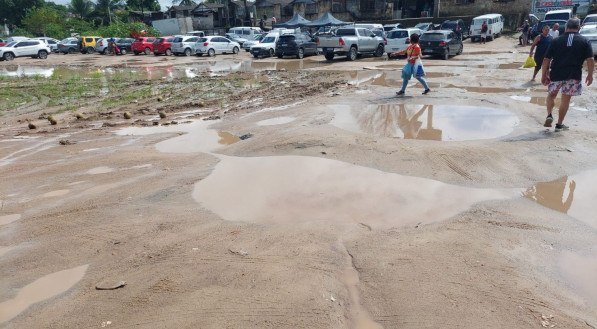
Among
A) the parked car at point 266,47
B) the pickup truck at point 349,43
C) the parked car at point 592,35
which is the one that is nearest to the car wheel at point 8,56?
the parked car at point 266,47

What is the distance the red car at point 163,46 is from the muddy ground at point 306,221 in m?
25.6

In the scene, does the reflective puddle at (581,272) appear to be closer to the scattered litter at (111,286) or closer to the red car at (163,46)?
the scattered litter at (111,286)

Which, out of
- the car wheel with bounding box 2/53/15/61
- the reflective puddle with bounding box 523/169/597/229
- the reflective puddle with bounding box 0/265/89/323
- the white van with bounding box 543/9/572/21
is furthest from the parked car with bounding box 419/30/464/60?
the car wheel with bounding box 2/53/15/61

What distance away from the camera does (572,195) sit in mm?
4910

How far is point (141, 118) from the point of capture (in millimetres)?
9977

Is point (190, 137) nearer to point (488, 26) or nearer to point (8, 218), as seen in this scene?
point (8, 218)

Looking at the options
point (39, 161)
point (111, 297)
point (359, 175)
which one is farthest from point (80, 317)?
point (39, 161)

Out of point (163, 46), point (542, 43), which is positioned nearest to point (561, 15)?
point (542, 43)

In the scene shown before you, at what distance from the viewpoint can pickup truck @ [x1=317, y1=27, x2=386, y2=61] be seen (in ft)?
73.3

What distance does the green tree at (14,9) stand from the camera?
64.1 meters

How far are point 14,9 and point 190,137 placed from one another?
7401cm

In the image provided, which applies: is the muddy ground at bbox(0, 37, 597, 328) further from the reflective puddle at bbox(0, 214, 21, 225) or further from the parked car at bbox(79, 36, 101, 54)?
the parked car at bbox(79, 36, 101, 54)

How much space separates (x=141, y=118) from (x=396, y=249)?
7929 millimetres

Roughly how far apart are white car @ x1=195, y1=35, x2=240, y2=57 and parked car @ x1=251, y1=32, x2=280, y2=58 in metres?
4.47
